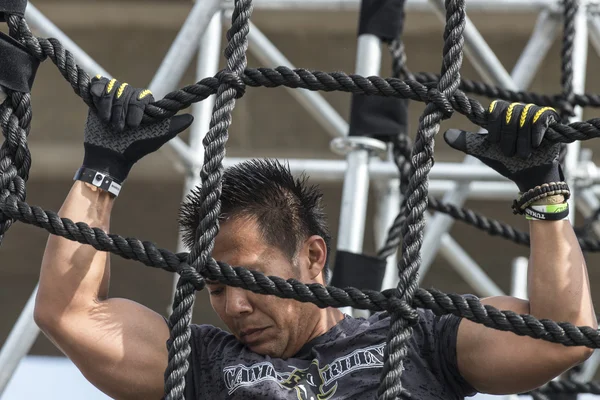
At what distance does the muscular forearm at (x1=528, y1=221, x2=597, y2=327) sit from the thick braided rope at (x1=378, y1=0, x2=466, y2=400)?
0.19 m

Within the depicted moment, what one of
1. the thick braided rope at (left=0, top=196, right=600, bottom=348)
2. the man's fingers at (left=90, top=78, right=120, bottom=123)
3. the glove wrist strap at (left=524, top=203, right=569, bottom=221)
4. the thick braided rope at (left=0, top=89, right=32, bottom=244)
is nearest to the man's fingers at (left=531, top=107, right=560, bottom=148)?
the glove wrist strap at (left=524, top=203, right=569, bottom=221)

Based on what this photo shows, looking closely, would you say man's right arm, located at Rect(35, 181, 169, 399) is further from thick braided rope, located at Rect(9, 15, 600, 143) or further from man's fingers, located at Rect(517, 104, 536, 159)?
man's fingers, located at Rect(517, 104, 536, 159)

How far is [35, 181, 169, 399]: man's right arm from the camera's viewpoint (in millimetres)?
1382

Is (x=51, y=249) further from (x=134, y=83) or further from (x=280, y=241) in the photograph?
(x=134, y=83)

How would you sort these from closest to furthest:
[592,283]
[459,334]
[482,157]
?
[482,157], [459,334], [592,283]

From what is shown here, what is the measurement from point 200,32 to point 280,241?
2.47ft

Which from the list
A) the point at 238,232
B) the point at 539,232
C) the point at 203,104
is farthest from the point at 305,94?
the point at 539,232

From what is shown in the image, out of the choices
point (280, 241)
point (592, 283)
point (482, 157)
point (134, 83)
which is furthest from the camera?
point (592, 283)

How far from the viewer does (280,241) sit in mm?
1574

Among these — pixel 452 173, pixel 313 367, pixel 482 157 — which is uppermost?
pixel 452 173

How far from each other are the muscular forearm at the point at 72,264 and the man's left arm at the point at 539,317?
1.91ft

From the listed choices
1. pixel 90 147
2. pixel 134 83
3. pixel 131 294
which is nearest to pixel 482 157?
pixel 90 147

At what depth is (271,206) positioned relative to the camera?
1.61 m

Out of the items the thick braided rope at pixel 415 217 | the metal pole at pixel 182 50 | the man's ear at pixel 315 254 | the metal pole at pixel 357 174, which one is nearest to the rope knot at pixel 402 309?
the thick braided rope at pixel 415 217
